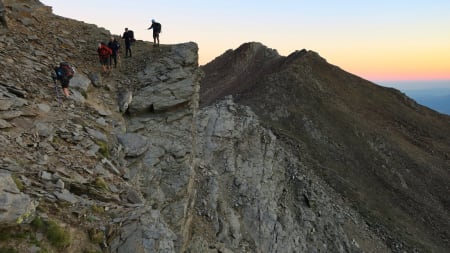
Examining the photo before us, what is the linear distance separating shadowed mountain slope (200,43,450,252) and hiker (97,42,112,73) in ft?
73.3

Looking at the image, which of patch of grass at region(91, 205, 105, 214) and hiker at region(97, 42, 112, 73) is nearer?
patch of grass at region(91, 205, 105, 214)

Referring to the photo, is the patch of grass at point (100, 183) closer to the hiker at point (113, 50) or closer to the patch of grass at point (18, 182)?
the patch of grass at point (18, 182)

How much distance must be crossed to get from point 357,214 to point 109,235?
27.1 metres

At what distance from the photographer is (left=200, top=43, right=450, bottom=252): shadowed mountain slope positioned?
107 feet

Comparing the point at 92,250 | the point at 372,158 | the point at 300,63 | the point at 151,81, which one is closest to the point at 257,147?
the point at 372,158

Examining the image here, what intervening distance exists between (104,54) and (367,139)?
31795 mm

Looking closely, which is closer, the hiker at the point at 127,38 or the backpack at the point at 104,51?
the backpack at the point at 104,51

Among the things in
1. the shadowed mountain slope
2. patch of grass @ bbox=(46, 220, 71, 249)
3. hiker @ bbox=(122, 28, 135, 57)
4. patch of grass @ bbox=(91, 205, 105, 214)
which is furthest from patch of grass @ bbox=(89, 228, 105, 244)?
the shadowed mountain slope

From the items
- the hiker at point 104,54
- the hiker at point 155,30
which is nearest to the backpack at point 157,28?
the hiker at point 155,30

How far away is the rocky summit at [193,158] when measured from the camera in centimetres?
1113

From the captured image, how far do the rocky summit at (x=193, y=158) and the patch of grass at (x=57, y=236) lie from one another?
1.1 inches

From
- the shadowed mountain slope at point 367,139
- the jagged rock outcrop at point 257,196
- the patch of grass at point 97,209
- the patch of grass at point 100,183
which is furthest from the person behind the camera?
the shadowed mountain slope at point 367,139

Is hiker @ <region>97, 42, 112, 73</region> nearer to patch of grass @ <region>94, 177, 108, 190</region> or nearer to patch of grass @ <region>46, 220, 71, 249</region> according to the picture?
patch of grass @ <region>94, 177, 108, 190</region>

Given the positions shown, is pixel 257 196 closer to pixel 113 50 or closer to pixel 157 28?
pixel 157 28
